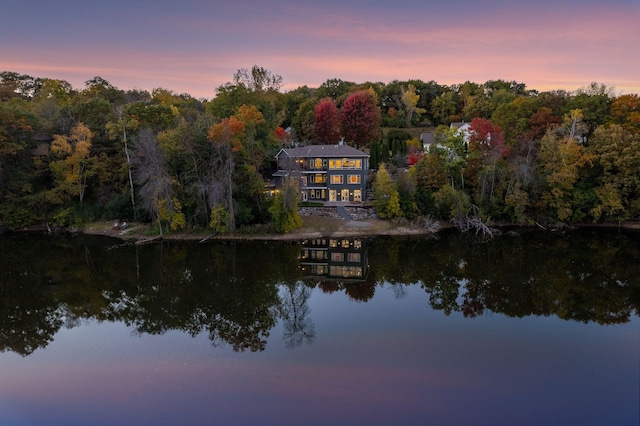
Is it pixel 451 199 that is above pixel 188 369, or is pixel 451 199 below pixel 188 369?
above

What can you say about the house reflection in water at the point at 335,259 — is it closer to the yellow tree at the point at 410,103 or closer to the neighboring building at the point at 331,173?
the neighboring building at the point at 331,173

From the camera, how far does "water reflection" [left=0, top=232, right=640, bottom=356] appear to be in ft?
→ 76.0

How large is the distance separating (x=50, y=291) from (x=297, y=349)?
19.1m

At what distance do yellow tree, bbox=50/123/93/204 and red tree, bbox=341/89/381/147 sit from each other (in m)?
34.1

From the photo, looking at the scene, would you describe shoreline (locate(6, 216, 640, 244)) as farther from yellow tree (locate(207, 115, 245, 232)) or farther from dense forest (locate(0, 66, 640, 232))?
yellow tree (locate(207, 115, 245, 232))

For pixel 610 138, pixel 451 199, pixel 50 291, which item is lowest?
pixel 50 291

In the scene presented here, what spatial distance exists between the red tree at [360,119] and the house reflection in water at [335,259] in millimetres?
27483

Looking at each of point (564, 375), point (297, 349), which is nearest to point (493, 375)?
point (564, 375)

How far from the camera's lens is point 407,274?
30234mm

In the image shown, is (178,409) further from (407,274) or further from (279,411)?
(407,274)

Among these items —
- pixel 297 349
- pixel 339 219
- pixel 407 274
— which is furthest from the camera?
pixel 339 219

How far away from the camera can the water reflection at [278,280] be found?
23.2m

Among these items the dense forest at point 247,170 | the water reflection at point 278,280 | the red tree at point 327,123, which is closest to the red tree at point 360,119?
the red tree at point 327,123

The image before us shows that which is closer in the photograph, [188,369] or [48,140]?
[188,369]
